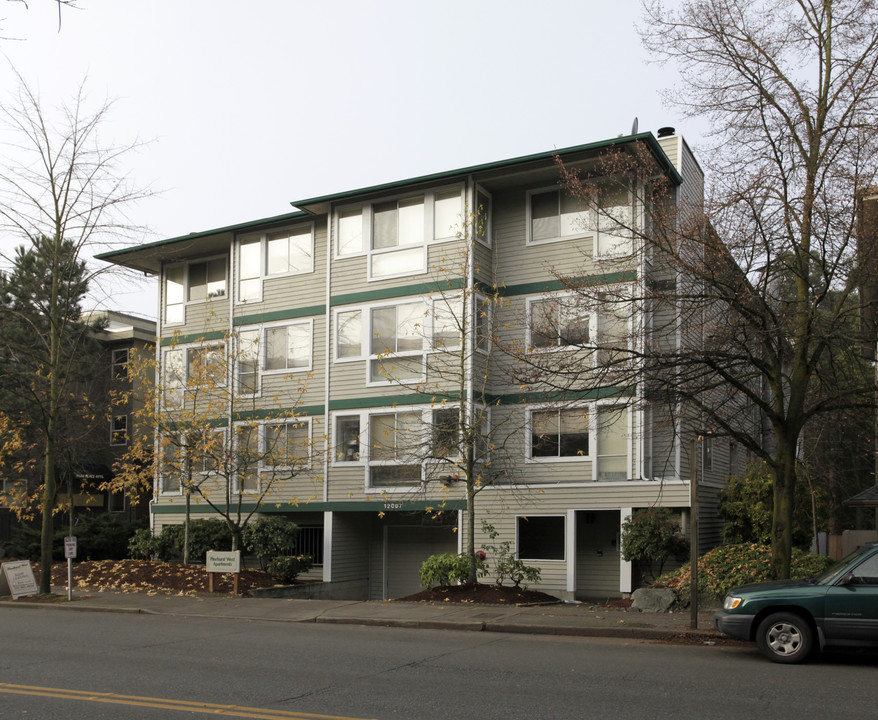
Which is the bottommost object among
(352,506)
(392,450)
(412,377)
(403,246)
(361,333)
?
(352,506)

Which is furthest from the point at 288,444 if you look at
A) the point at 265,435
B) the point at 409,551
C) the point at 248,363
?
the point at 409,551

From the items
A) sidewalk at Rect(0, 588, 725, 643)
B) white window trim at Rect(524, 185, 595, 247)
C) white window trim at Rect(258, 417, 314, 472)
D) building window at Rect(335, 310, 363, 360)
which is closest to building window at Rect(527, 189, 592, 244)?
white window trim at Rect(524, 185, 595, 247)

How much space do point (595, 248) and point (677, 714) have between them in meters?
15.6

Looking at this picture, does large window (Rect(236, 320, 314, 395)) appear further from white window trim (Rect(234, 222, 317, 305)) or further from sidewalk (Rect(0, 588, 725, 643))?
sidewalk (Rect(0, 588, 725, 643))

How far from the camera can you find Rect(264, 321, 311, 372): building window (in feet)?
86.2

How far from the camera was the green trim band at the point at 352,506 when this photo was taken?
75.6 ft

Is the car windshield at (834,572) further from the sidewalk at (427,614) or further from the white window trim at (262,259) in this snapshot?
the white window trim at (262,259)

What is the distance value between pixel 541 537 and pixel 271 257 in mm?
11717

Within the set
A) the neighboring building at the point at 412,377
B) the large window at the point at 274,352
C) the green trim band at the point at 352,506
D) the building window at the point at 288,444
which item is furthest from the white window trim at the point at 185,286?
the green trim band at the point at 352,506

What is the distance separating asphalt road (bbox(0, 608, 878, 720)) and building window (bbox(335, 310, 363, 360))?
39.3ft

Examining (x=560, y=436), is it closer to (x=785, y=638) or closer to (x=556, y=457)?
(x=556, y=457)

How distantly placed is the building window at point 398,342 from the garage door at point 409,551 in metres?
4.84

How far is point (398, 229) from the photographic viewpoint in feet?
81.3

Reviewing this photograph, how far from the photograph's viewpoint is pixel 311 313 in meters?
26.1
